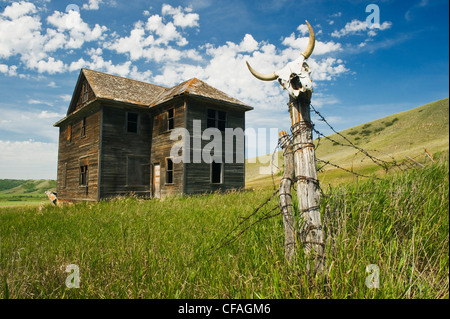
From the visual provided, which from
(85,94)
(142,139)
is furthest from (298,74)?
(85,94)

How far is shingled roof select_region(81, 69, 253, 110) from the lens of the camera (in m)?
16.5

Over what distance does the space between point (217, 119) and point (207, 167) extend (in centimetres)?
326

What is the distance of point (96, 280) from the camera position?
3021 millimetres

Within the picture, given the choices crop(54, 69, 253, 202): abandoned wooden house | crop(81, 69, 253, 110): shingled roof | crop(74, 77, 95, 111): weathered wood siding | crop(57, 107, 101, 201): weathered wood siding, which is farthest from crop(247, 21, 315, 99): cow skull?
crop(74, 77, 95, 111): weathered wood siding

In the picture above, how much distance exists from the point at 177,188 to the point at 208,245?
12.0 m

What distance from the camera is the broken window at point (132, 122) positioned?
17577 mm

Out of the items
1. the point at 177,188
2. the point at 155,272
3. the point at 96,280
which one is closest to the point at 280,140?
the point at 155,272

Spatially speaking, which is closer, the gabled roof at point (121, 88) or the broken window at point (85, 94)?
the gabled roof at point (121, 88)

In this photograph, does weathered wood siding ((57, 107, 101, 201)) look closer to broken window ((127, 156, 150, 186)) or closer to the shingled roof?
the shingled roof

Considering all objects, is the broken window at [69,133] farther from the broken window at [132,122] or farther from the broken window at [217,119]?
the broken window at [217,119]

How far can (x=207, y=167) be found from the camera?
16.3 m

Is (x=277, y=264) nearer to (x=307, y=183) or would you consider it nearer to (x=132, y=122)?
(x=307, y=183)

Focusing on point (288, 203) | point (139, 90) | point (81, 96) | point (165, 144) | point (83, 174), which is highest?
point (139, 90)

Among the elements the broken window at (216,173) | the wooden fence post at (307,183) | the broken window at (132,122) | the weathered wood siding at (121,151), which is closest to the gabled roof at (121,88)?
the weathered wood siding at (121,151)
